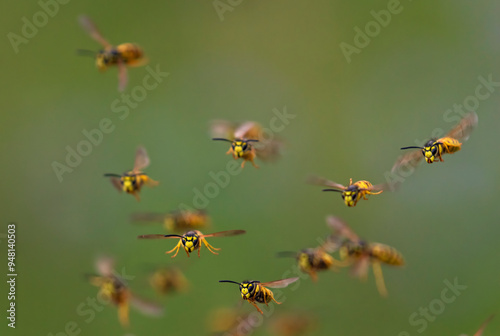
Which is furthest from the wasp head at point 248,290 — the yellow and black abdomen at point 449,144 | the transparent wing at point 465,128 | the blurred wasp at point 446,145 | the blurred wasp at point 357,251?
the transparent wing at point 465,128

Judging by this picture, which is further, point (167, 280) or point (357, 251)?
point (167, 280)

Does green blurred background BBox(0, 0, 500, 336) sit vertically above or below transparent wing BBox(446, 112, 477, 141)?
above

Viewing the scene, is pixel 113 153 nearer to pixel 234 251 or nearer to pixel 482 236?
pixel 234 251

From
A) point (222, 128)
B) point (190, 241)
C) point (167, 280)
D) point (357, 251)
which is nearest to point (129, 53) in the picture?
point (222, 128)

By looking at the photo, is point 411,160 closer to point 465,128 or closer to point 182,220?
point 465,128

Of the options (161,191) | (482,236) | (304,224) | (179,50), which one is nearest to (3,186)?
(161,191)

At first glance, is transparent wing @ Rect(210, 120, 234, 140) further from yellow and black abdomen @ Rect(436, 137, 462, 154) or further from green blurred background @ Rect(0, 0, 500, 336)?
yellow and black abdomen @ Rect(436, 137, 462, 154)

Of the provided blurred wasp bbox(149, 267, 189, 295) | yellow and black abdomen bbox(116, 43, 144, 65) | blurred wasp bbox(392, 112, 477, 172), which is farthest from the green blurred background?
blurred wasp bbox(392, 112, 477, 172)
